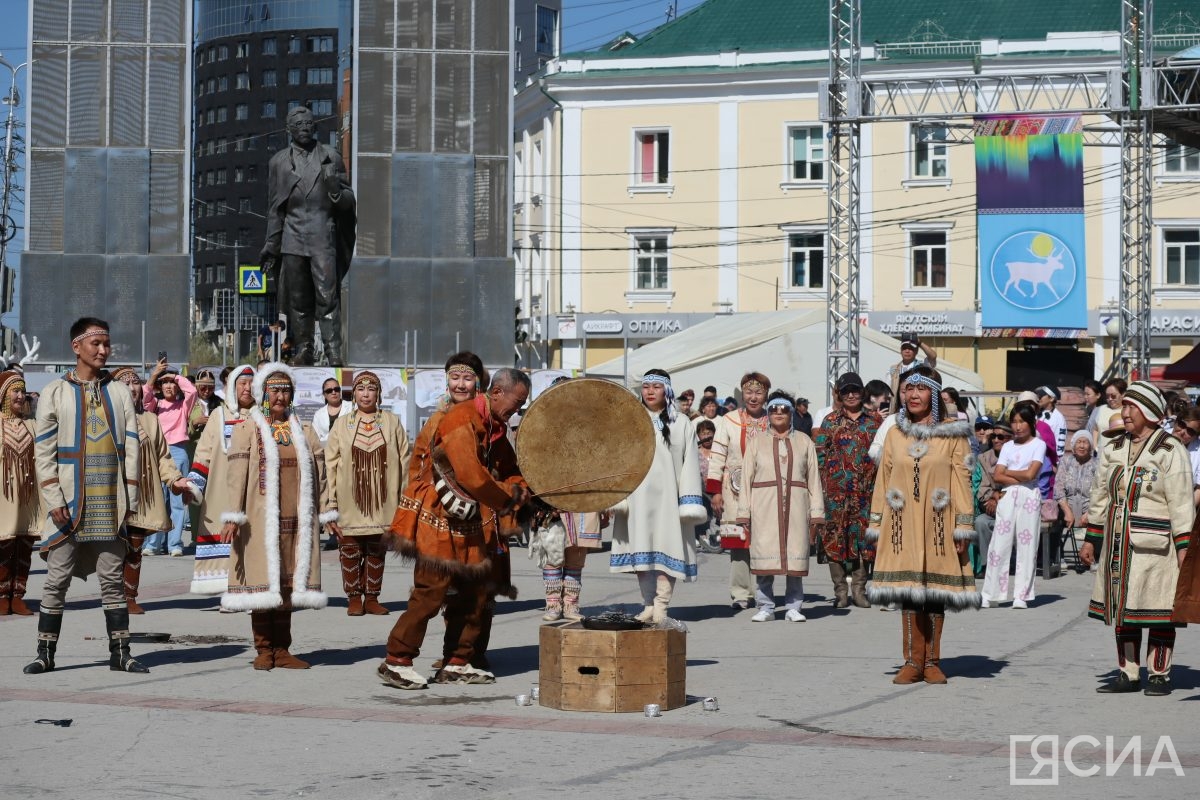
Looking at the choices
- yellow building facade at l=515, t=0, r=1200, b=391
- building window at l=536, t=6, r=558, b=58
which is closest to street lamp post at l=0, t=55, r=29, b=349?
yellow building facade at l=515, t=0, r=1200, b=391

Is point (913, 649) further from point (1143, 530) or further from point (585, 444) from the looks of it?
point (585, 444)

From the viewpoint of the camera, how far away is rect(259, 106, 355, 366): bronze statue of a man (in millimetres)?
21750

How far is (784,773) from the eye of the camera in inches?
307

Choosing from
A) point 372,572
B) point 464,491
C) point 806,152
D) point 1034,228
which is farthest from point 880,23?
point 464,491

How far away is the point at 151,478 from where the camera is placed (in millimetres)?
11961

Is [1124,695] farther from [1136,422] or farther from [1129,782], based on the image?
[1129,782]

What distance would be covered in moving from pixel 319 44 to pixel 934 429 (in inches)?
4107

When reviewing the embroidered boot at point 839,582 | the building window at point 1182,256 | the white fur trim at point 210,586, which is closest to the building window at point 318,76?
the building window at point 1182,256

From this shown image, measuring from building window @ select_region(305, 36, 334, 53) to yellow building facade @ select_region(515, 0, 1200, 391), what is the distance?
52615mm

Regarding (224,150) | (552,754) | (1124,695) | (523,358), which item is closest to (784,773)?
(552,754)

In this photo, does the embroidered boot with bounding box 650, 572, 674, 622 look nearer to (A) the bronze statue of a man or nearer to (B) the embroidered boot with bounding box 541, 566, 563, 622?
(B) the embroidered boot with bounding box 541, 566, 563, 622

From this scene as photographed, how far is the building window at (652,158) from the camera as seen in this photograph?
55062mm

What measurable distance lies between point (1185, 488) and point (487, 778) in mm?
4964

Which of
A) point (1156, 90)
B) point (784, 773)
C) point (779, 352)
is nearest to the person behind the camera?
point (784, 773)
